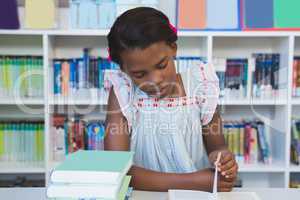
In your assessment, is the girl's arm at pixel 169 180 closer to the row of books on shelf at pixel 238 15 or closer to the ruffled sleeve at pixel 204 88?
the ruffled sleeve at pixel 204 88

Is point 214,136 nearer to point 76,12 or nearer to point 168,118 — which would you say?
point 168,118

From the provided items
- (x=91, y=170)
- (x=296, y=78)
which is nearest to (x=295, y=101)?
(x=296, y=78)

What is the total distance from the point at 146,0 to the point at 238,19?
1.59 feet

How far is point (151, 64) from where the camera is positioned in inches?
39.4

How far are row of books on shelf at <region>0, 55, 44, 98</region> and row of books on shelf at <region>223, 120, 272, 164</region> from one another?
3.53ft

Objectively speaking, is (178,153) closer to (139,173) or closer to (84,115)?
(139,173)

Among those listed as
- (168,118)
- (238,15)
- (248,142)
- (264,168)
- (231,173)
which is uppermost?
(238,15)

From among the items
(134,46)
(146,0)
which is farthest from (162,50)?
(146,0)

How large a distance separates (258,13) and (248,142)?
2.35ft

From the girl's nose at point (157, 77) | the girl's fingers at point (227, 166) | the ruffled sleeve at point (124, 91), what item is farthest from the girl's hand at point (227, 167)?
the ruffled sleeve at point (124, 91)

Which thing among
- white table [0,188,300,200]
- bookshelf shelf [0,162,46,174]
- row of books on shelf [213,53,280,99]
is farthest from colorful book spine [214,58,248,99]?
white table [0,188,300,200]

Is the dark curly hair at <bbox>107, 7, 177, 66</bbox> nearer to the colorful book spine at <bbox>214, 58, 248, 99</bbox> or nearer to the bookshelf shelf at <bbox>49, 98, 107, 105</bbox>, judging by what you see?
the bookshelf shelf at <bbox>49, 98, 107, 105</bbox>

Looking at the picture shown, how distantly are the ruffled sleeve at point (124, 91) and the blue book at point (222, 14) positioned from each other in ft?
2.90

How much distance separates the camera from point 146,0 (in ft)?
6.31
